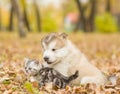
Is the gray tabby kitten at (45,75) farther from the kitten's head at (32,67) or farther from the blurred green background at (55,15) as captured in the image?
the blurred green background at (55,15)

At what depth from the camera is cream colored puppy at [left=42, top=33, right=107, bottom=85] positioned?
24.6 feet

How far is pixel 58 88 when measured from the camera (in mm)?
7648

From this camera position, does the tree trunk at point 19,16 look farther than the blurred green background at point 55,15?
No

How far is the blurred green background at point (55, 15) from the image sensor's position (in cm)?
3892

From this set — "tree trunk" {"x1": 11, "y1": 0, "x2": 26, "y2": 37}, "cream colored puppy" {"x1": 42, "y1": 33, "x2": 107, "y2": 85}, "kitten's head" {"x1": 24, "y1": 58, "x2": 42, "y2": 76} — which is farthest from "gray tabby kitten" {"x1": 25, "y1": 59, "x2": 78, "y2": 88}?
"tree trunk" {"x1": 11, "y1": 0, "x2": 26, "y2": 37}

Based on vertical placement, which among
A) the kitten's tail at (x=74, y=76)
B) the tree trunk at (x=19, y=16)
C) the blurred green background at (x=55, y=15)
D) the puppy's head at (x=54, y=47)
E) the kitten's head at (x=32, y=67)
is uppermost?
the puppy's head at (x=54, y=47)

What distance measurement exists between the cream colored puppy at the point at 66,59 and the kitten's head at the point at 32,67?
220 mm

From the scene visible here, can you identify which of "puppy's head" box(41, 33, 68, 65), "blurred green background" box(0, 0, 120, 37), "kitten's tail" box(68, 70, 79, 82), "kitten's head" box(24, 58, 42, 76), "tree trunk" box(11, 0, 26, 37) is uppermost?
"puppy's head" box(41, 33, 68, 65)

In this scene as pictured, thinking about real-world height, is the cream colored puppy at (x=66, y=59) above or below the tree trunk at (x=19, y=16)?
above

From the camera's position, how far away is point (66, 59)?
771 cm

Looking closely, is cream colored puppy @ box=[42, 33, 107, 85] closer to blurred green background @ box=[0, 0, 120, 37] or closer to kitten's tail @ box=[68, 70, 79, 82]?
kitten's tail @ box=[68, 70, 79, 82]

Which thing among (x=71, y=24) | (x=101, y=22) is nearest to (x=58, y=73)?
(x=101, y=22)

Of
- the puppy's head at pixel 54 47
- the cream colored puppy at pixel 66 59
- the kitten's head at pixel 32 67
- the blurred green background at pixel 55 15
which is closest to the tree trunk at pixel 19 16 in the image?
the blurred green background at pixel 55 15

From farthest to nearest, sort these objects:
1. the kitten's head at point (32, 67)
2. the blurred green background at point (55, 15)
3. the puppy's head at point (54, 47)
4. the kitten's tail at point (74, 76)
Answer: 1. the blurred green background at point (55, 15)
2. the kitten's head at point (32, 67)
3. the kitten's tail at point (74, 76)
4. the puppy's head at point (54, 47)
